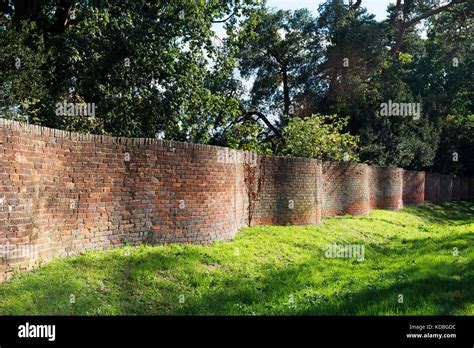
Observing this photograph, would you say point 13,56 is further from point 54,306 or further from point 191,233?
point 54,306

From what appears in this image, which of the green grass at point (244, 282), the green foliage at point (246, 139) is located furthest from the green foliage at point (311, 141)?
the green grass at point (244, 282)

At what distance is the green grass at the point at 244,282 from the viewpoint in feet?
23.8

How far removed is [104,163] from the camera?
9484 mm

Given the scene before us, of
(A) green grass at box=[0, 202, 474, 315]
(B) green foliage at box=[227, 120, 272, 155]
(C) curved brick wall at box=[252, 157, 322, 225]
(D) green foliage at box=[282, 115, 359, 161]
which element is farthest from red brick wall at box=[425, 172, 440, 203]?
(A) green grass at box=[0, 202, 474, 315]

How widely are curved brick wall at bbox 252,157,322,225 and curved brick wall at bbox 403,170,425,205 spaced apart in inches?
627

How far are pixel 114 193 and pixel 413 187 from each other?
88.9 feet

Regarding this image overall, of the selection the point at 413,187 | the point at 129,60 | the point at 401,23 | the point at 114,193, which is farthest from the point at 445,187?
the point at 114,193

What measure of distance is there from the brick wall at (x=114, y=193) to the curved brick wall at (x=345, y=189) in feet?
14.6

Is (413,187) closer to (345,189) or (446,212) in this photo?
(446,212)

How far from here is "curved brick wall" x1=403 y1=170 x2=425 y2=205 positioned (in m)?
32.0

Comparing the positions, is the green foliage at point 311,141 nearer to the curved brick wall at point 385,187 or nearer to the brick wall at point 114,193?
the curved brick wall at point 385,187

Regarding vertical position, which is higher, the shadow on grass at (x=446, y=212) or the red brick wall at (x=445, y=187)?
the red brick wall at (x=445, y=187)

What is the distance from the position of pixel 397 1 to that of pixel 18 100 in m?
27.7

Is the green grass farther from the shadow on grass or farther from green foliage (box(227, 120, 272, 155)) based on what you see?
the shadow on grass
